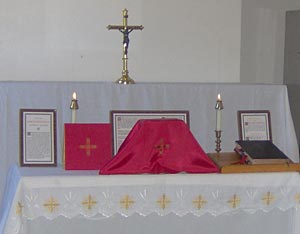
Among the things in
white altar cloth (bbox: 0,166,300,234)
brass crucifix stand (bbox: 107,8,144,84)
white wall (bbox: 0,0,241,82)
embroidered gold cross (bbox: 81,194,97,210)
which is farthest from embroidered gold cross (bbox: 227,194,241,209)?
white wall (bbox: 0,0,241,82)

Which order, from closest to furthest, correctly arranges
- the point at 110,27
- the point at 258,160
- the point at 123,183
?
1. the point at 123,183
2. the point at 258,160
3. the point at 110,27

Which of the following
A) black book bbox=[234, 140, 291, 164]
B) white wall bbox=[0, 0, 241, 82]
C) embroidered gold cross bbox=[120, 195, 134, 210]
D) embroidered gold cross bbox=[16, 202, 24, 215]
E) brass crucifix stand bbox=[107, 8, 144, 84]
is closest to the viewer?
embroidered gold cross bbox=[16, 202, 24, 215]

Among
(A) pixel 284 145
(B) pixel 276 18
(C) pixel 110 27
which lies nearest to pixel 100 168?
(C) pixel 110 27

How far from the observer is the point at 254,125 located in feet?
8.17

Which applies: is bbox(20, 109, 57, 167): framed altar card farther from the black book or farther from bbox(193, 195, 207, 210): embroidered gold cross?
the black book

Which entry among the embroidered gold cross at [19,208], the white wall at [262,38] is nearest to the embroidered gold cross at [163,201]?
the embroidered gold cross at [19,208]

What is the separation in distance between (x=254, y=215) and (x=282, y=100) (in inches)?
35.7

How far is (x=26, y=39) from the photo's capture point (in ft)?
9.43

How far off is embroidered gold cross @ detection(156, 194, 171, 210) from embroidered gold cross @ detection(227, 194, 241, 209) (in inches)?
8.5

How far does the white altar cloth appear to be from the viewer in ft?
5.48

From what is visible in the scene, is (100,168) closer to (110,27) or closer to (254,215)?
(254,215)

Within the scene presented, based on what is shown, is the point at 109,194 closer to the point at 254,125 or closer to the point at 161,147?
the point at 161,147

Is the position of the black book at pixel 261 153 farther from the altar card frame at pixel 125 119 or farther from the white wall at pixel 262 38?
the white wall at pixel 262 38

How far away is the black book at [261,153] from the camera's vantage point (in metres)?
1.86
